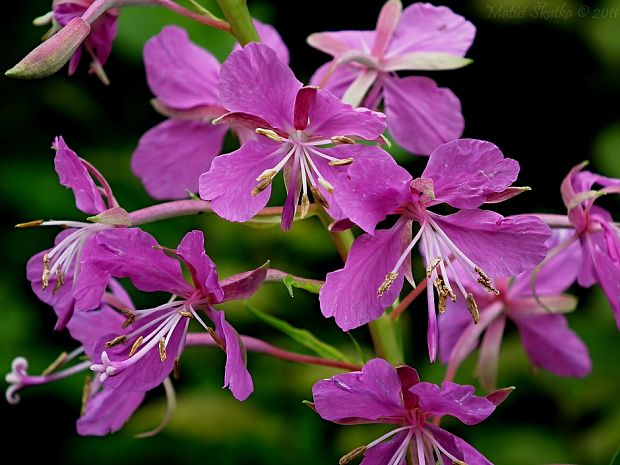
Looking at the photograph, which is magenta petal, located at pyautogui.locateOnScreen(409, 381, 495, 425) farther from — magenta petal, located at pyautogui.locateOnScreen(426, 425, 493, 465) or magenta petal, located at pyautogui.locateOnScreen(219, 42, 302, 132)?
magenta petal, located at pyautogui.locateOnScreen(219, 42, 302, 132)

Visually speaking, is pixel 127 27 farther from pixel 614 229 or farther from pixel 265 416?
pixel 614 229

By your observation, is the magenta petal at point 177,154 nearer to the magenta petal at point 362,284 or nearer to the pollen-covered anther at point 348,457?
the magenta petal at point 362,284

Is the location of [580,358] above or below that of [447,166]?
below

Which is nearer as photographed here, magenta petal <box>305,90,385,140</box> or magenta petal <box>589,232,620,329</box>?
magenta petal <box>305,90,385,140</box>

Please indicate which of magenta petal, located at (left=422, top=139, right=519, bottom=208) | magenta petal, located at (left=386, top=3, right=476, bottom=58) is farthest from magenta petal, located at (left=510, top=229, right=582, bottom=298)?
magenta petal, located at (left=422, top=139, right=519, bottom=208)

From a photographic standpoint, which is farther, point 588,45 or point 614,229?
point 588,45

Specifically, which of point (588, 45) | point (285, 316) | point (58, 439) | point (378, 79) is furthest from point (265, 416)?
point (588, 45)
